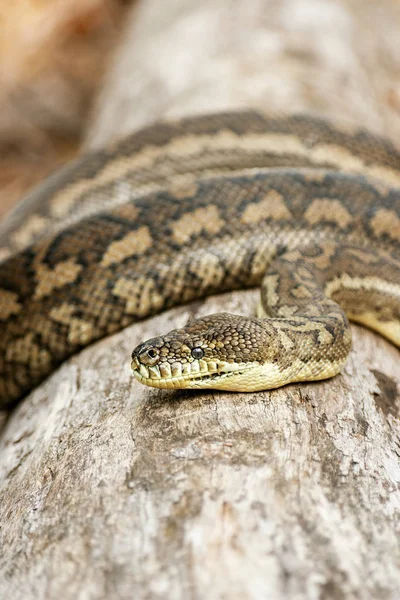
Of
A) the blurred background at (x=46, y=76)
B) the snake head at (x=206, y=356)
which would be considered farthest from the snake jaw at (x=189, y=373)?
the blurred background at (x=46, y=76)

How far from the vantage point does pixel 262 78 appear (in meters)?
6.66

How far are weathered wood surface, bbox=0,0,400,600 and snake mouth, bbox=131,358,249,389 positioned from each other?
8 cm

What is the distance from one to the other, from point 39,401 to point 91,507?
5.18ft

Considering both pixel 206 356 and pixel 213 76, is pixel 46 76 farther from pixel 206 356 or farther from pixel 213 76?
pixel 206 356

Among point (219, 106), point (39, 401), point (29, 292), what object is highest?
point (29, 292)

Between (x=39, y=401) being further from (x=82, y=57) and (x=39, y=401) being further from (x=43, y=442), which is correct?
(x=82, y=57)

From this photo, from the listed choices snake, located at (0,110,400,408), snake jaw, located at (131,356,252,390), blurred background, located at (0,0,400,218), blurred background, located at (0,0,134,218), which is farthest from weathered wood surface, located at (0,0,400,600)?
blurred background, located at (0,0,134,218)

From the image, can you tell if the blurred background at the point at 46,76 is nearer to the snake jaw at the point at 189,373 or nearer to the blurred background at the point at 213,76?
the blurred background at the point at 213,76

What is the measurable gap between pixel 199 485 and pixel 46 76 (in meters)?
10.5

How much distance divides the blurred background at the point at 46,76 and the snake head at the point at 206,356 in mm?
5941

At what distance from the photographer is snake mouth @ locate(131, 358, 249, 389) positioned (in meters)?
3.00

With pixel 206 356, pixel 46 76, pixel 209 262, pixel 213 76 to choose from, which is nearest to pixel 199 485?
pixel 206 356

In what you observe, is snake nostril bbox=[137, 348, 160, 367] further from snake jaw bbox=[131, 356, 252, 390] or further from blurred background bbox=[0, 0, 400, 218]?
blurred background bbox=[0, 0, 400, 218]

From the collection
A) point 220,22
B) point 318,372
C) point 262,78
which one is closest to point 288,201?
point 318,372
